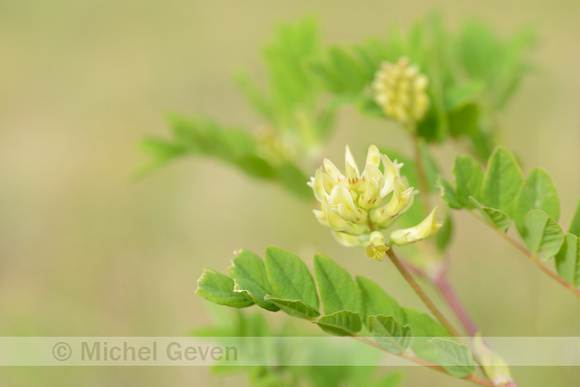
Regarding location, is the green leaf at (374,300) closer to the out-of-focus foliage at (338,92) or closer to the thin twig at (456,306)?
the thin twig at (456,306)

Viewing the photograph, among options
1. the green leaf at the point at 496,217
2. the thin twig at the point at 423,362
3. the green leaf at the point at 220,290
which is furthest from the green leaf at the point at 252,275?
the green leaf at the point at 496,217

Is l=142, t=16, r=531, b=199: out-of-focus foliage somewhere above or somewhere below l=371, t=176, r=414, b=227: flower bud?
above

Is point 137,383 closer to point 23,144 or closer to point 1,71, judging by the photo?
point 23,144

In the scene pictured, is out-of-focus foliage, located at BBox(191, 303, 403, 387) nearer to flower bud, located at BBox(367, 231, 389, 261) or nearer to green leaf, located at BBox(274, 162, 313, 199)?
green leaf, located at BBox(274, 162, 313, 199)

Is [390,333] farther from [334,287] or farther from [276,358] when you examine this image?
[276,358]

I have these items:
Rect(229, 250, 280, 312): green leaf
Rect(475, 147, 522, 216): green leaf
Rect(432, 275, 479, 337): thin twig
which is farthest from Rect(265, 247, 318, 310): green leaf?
Rect(432, 275, 479, 337): thin twig

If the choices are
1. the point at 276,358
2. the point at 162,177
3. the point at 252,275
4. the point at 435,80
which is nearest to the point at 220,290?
the point at 252,275

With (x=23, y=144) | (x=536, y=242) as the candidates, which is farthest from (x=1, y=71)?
(x=536, y=242)
